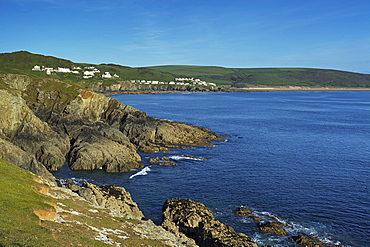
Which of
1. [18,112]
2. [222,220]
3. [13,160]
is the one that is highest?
[18,112]

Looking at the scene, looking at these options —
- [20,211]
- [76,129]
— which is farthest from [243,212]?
[76,129]

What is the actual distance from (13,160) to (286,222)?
3839 cm

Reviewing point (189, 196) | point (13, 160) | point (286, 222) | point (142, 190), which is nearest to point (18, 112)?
point (13, 160)

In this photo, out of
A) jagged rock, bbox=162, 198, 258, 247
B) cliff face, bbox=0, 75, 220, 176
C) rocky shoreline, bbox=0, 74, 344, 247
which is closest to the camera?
jagged rock, bbox=162, 198, 258, 247

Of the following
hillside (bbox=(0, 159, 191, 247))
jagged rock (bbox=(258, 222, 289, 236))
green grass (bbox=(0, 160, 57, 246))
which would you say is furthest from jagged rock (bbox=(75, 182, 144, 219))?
jagged rock (bbox=(258, 222, 289, 236))

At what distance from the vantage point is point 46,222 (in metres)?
25.4

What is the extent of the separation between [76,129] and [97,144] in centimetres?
1391

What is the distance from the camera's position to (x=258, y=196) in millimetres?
48656

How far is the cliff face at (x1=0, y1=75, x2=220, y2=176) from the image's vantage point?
6078 centimetres

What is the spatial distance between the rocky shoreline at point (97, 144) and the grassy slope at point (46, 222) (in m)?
1.63

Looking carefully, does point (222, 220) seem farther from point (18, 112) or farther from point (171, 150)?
point (18, 112)

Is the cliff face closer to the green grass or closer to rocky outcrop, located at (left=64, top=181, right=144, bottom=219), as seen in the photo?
rocky outcrop, located at (left=64, top=181, right=144, bottom=219)

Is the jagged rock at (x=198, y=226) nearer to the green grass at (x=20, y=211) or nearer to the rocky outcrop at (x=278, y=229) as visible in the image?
the rocky outcrop at (x=278, y=229)

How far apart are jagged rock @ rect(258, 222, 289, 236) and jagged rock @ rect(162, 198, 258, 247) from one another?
187 inches
